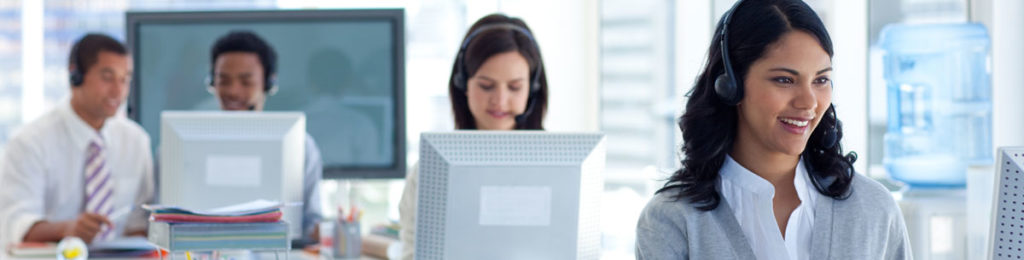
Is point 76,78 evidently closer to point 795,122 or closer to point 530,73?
point 530,73

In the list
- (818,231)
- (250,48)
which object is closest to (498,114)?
(818,231)

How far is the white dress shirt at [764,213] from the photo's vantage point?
5.47 feet

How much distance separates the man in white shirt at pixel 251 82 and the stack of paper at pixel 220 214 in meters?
1.29

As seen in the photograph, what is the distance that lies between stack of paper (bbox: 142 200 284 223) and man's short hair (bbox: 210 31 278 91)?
61.5 inches

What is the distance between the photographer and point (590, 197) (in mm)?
1873

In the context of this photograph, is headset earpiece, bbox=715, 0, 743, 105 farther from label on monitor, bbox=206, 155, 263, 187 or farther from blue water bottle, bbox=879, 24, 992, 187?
label on monitor, bbox=206, 155, 263, 187

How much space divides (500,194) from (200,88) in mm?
2117

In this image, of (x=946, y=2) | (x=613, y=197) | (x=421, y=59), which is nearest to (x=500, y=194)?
(x=946, y=2)

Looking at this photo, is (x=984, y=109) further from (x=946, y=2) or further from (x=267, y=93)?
(x=267, y=93)

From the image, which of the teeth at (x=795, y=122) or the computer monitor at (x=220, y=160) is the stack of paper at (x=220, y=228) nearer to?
the computer monitor at (x=220, y=160)

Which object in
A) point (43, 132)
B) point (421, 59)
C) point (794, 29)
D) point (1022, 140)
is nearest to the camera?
point (794, 29)

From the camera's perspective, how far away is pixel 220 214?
192 cm

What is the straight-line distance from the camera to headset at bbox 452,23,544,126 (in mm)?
2693

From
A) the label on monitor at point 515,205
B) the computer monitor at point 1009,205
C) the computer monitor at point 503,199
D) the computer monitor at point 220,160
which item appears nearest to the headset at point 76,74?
the computer monitor at point 220,160
